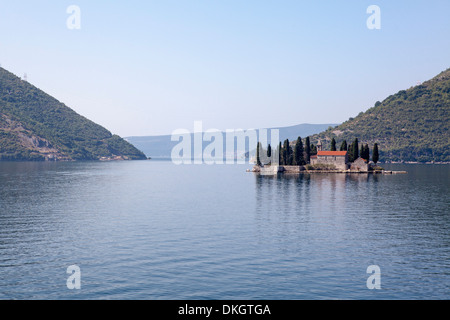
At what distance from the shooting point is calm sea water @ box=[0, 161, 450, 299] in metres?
28.7

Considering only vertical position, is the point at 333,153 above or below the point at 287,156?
above

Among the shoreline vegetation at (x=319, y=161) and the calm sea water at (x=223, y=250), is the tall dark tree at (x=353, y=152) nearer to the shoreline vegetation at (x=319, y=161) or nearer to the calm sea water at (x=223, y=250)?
the shoreline vegetation at (x=319, y=161)

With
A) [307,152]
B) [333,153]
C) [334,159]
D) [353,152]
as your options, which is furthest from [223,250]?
[353,152]

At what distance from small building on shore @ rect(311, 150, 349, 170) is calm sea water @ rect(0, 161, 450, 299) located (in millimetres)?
100751

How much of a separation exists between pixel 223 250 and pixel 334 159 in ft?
467

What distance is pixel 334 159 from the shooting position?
570ft

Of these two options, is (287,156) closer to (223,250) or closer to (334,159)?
(334,159)

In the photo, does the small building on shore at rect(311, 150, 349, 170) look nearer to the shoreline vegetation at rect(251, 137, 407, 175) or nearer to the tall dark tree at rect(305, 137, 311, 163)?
the shoreline vegetation at rect(251, 137, 407, 175)

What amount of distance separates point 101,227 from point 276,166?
125m

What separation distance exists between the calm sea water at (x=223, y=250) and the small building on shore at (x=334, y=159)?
101 m

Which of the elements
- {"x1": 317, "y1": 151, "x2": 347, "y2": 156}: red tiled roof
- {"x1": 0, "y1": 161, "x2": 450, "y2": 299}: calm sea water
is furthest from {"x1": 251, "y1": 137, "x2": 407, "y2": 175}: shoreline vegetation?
{"x1": 0, "y1": 161, "x2": 450, "y2": 299}: calm sea water

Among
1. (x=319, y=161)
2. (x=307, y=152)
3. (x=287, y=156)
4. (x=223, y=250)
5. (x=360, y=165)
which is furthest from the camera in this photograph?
(x=307, y=152)

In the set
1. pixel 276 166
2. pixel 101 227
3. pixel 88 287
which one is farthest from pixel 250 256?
pixel 276 166
